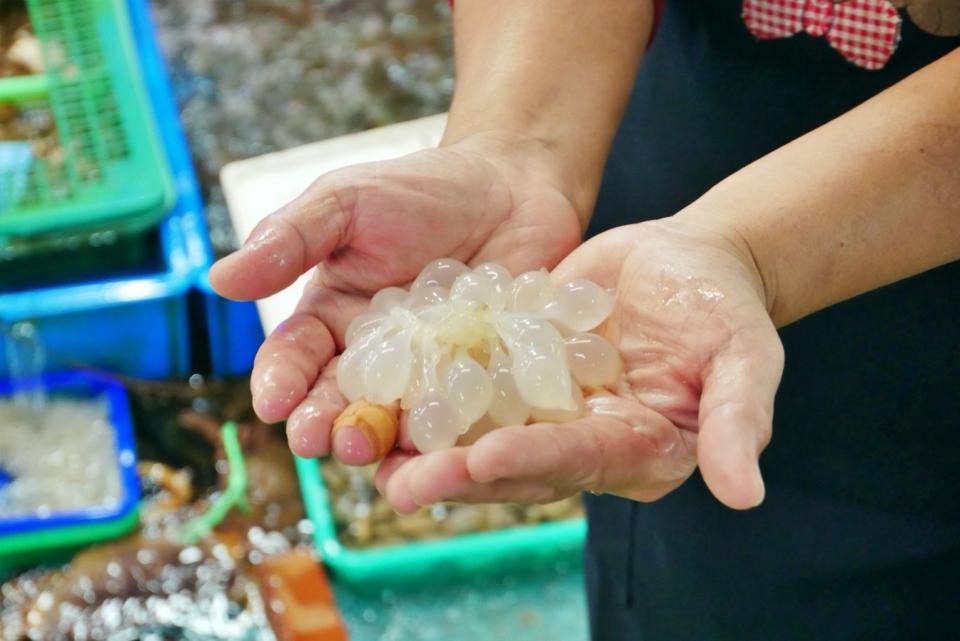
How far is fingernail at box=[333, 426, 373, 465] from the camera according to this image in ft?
3.94

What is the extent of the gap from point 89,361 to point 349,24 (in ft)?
5.16

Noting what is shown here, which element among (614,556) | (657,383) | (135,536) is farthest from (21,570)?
(657,383)

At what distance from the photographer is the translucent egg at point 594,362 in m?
1.32

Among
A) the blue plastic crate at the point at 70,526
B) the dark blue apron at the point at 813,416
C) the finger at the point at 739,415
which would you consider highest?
the finger at the point at 739,415

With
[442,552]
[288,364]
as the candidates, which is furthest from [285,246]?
[442,552]

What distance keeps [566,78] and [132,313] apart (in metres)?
1.67

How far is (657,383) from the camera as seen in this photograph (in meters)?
1.24

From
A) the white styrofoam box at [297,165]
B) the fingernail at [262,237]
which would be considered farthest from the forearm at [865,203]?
the white styrofoam box at [297,165]

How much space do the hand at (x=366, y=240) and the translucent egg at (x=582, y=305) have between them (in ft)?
0.51

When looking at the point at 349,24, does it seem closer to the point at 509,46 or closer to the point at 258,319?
the point at 258,319

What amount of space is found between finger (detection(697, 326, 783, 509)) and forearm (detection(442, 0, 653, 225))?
1.70 ft

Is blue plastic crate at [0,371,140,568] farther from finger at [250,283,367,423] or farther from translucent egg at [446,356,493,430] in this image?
translucent egg at [446,356,493,430]

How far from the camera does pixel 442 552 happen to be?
8.66 ft

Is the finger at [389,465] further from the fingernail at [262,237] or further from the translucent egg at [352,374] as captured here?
the fingernail at [262,237]
